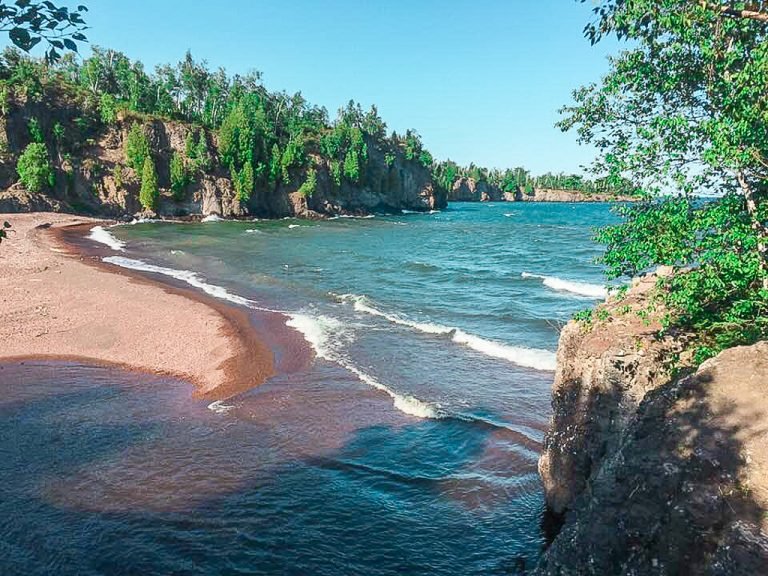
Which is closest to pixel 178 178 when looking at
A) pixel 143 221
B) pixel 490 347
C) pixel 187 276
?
pixel 143 221

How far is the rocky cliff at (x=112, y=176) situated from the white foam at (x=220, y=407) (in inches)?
2695

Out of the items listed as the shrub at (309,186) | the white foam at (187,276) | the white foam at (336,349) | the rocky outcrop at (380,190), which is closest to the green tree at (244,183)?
the shrub at (309,186)

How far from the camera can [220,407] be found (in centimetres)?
1470

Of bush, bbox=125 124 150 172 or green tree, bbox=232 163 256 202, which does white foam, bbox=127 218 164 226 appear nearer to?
bush, bbox=125 124 150 172

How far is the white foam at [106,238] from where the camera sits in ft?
165

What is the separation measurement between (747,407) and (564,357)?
4.96m

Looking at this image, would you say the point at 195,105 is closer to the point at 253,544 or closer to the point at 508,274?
the point at 508,274

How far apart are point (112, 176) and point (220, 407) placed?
80.8 m

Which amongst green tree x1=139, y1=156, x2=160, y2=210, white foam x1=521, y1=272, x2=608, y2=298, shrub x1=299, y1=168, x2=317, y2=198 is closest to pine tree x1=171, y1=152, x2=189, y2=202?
green tree x1=139, y1=156, x2=160, y2=210

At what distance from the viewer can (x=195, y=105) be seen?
12606 centimetres

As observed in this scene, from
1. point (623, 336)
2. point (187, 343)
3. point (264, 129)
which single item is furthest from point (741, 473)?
point (264, 129)

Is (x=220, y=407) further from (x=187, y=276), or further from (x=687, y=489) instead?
(x=187, y=276)

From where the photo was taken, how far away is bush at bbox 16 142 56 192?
72062 mm

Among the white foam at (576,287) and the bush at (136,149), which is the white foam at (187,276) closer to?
the white foam at (576,287)
